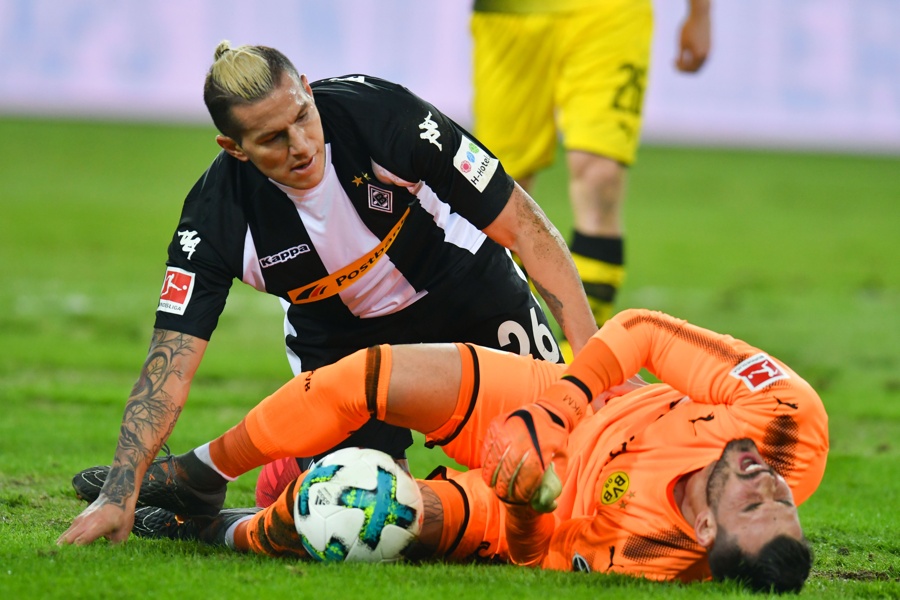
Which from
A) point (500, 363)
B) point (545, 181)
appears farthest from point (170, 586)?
point (545, 181)

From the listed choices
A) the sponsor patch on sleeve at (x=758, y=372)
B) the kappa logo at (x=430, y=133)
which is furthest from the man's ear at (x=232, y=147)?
the sponsor patch on sleeve at (x=758, y=372)

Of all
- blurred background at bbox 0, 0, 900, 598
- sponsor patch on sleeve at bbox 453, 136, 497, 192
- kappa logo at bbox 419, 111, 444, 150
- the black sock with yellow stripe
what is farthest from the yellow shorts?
kappa logo at bbox 419, 111, 444, 150

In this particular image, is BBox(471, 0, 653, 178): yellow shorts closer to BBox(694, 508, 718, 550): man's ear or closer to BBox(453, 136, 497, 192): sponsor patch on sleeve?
BBox(453, 136, 497, 192): sponsor patch on sleeve

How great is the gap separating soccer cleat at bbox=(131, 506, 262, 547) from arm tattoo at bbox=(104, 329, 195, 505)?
32 cm

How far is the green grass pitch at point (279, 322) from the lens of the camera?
3205mm

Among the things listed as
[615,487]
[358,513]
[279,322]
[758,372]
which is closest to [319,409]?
[358,513]

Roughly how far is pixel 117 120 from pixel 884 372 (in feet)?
63.0

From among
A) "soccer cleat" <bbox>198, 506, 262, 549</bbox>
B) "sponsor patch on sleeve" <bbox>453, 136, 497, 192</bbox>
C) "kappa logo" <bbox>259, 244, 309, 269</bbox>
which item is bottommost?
"soccer cleat" <bbox>198, 506, 262, 549</bbox>

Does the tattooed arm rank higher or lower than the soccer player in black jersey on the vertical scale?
lower

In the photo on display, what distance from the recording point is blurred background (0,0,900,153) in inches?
692

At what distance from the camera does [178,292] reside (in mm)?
3838

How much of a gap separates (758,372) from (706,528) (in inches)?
18.4

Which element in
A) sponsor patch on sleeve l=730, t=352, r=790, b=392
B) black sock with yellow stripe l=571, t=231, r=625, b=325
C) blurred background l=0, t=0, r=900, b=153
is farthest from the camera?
blurred background l=0, t=0, r=900, b=153

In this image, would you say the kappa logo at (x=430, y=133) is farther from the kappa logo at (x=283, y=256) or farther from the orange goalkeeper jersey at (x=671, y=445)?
the orange goalkeeper jersey at (x=671, y=445)
